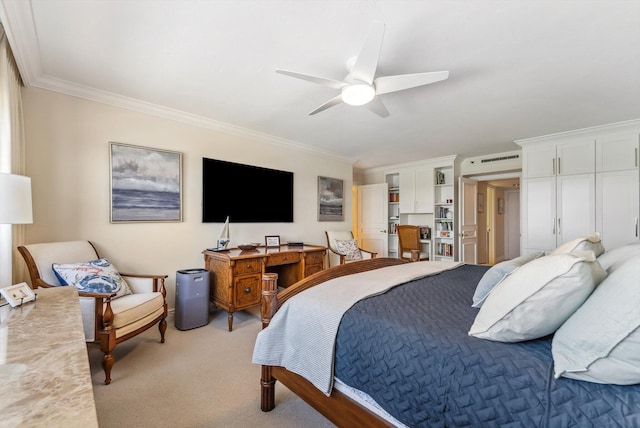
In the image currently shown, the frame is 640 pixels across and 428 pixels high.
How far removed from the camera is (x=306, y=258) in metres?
3.82

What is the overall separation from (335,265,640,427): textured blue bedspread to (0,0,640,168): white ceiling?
5.71 ft

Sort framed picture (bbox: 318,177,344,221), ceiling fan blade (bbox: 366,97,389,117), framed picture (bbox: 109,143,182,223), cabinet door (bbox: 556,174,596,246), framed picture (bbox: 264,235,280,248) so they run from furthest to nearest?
1. framed picture (bbox: 318,177,344,221)
2. framed picture (bbox: 264,235,280,248)
3. cabinet door (bbox: 556,174,596,246)
4. framed picture (bbox: 109,143,182,223)
5. ceiling fan blade (bbox: 366,97,389,117)

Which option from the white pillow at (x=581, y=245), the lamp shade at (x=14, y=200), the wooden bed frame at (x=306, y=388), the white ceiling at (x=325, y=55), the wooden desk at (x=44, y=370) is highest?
the white ceiling at (x=325, y=55)

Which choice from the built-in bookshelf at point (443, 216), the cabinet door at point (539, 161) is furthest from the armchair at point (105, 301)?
the cabinet door at point (539, 161)

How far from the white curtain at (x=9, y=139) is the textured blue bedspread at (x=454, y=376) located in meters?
2.45

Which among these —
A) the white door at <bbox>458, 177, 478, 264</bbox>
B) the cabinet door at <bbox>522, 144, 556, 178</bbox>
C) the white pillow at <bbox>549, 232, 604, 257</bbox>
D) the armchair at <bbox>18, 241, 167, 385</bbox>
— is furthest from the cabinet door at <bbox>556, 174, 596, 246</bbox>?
the armchair at <bbox>18, 241, 167, 385</bbox>

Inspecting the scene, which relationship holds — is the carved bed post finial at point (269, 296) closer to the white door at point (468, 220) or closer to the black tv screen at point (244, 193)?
the black tv screen at point (244, 193)

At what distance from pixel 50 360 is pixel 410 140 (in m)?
4.47

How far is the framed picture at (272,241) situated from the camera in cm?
394

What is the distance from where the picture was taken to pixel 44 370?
74cm

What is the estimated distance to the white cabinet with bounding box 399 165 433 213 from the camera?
18.4 ft

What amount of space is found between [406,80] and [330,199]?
3.24 m

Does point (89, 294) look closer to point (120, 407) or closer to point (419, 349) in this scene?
point (120, 407)

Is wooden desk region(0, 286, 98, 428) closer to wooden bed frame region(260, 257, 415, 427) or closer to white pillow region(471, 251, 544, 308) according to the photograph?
wooden bed frame region(260, 257, 415, 427)
